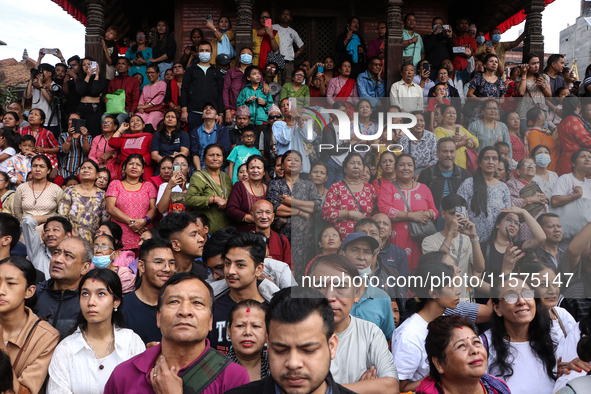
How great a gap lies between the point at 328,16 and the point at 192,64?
14.2 ft

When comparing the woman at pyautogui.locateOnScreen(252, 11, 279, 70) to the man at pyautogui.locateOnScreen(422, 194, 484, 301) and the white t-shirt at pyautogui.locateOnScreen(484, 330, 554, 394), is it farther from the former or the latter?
the man at pyautogui.locateOnScreen(422, 194, 484, 301)

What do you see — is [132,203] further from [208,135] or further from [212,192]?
[208,135]

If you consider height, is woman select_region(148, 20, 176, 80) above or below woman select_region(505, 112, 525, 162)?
above

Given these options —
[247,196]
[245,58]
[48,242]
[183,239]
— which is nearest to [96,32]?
[245,58]

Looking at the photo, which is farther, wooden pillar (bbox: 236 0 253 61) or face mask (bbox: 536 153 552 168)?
wooden pillar (bbox: 236 0 253 61)

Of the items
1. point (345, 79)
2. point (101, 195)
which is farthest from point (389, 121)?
point (345, 79)

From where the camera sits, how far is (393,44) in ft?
27.6

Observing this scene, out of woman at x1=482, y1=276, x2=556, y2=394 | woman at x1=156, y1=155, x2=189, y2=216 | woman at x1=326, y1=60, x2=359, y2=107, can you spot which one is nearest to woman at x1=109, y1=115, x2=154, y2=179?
woman at x1=156, y1=155, x2=189, y2=216

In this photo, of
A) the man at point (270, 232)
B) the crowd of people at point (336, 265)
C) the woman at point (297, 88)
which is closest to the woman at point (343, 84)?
the woman at point (297, 88)

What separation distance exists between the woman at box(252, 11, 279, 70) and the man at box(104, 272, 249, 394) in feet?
21.8

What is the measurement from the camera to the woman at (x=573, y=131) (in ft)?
6.48

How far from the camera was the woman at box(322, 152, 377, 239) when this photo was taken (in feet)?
6.27

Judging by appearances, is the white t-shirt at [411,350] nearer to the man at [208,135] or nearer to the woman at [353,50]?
the man at [208,135]

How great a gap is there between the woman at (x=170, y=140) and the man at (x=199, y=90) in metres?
0.66
